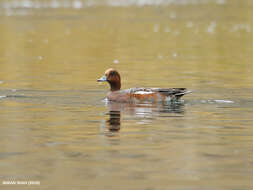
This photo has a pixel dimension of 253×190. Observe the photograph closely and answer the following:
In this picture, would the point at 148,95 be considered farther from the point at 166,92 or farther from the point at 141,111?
the point at 141,111

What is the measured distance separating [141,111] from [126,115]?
0.53 meters

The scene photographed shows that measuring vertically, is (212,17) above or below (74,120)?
above

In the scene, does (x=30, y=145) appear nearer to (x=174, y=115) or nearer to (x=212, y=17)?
(x=174, y=115)

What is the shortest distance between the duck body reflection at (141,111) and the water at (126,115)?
0.06ft

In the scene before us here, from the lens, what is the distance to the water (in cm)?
863

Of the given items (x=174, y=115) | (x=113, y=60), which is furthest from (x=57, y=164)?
(x=113, y=60)

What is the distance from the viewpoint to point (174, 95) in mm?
14453

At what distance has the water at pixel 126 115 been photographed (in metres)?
8.63

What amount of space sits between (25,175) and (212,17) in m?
37.9

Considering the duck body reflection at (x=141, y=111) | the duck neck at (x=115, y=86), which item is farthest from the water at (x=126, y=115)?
the duck neck at (x=115, y=86)

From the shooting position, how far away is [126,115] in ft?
43.0

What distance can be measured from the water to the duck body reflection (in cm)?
2

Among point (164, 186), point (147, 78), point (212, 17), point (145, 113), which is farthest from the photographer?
point (212, 17)

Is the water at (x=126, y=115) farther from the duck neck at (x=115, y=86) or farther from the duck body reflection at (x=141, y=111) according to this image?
the duck neck at (x=115, y=86)
